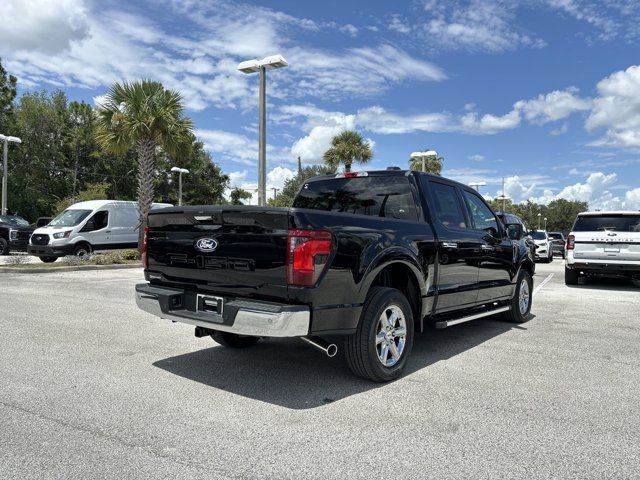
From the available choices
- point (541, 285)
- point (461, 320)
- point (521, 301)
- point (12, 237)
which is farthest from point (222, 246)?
point (12, 237)

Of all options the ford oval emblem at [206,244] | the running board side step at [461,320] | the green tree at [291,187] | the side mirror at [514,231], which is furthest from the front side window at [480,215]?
the green tree at [291,187]

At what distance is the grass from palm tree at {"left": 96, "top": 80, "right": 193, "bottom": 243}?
5.35 ft

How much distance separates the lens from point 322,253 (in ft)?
12.1

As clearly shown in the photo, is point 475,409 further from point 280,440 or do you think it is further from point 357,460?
point 280,440

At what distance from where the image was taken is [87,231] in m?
16.9

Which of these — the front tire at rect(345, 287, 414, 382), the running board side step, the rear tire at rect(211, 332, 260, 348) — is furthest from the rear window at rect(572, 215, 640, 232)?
the rear tire at rect(211, 332, 260, 348)

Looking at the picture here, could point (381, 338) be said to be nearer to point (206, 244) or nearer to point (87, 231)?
point (206, 244)

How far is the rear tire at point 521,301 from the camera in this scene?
7.14 m

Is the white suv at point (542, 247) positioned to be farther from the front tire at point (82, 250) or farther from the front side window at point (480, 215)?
the front tire at point (82, 250)

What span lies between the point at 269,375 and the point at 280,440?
54.7 inches

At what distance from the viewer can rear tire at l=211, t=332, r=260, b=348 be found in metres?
5.31

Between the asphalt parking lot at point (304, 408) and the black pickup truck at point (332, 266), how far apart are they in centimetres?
42

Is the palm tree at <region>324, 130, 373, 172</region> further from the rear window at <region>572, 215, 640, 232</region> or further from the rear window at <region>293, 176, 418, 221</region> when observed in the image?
the rear window at <region>293, 176, 418, 221</region>

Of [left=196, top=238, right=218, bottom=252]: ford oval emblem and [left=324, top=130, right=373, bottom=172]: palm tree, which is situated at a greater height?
[left=324, top=130, right=373, bottom=172]: palm tree
